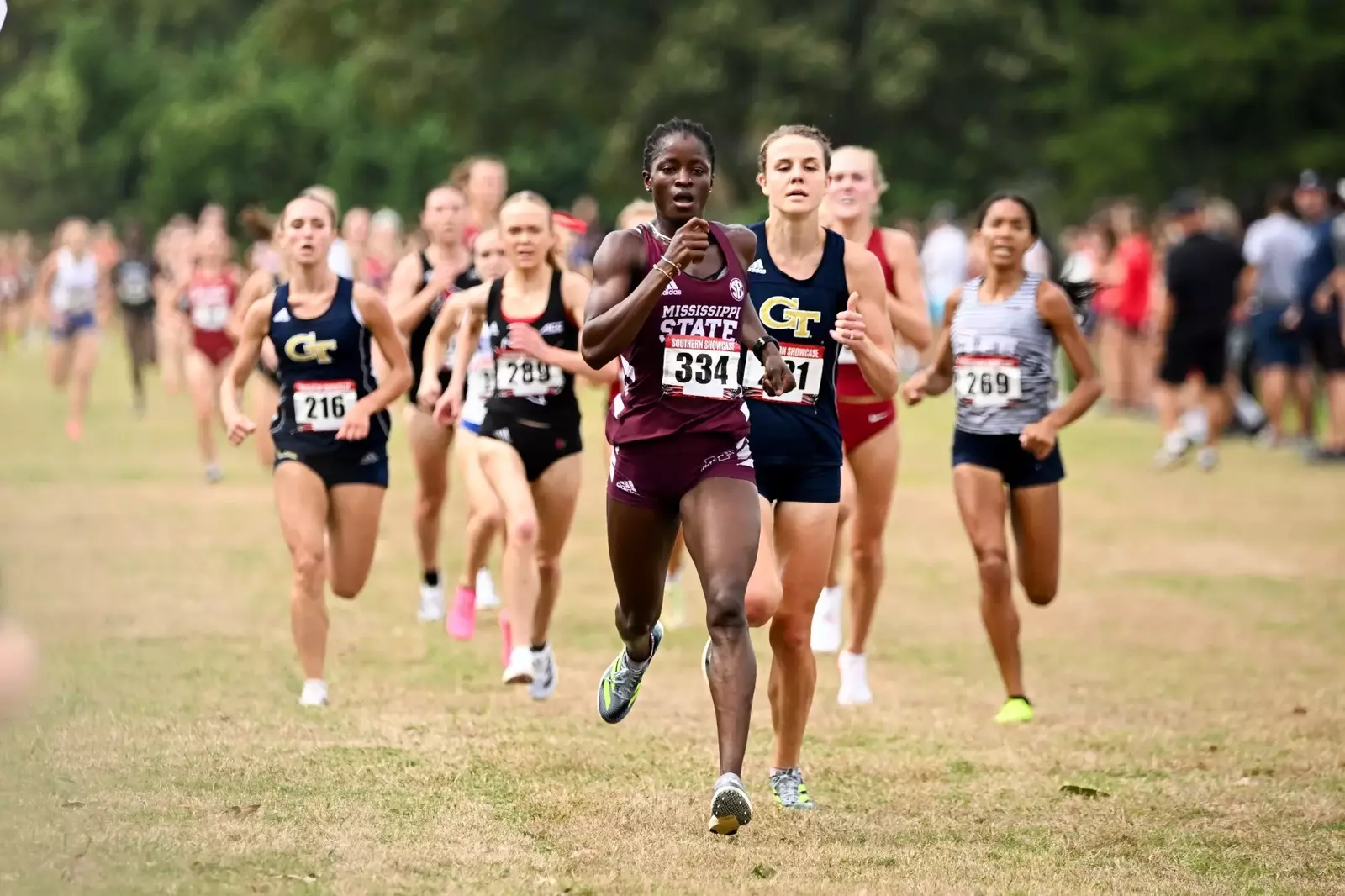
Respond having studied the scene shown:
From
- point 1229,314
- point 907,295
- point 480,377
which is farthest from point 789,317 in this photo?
point 1229,314

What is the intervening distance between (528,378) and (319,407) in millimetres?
1110

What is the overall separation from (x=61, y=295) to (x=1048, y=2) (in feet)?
98.9

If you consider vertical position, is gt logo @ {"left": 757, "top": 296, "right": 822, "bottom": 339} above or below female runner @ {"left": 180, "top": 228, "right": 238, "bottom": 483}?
below

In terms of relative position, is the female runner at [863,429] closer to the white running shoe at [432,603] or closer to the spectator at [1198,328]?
the white running shoe at [432,603]

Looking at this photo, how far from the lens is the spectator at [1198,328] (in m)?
22.2

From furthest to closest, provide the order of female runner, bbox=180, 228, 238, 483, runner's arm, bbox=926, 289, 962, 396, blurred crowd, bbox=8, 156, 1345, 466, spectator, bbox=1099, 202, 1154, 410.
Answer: spectator, bbox=1099, 202, 1154, 410 < female runner, bbox=180, 228, 238, 483 < blurred crowd, bbox=8, 156, 1345, 466 < runner's arm, bbox=926, 289, 962, 396

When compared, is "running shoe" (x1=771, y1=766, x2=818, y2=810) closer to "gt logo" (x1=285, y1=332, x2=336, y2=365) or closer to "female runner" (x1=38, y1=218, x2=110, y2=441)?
"gt logo" (x1=285, y1=332, x2=336, y2=365)

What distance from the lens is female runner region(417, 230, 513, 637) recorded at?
37.2 ft

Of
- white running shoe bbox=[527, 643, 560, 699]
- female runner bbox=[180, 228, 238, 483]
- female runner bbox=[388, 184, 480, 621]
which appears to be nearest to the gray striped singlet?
white running shoe bbox=[527, 643, 560, 699]

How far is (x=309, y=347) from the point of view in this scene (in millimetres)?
10156

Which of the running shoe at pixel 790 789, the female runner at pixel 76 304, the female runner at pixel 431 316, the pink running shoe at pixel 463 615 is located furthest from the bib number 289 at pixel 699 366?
the female runner at pixel 76 304

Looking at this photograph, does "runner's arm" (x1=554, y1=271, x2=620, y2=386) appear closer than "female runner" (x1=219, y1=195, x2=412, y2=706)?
No

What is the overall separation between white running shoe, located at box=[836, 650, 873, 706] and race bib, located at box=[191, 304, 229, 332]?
1243 centimetres

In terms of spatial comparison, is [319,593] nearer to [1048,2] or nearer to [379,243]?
[379,243]
